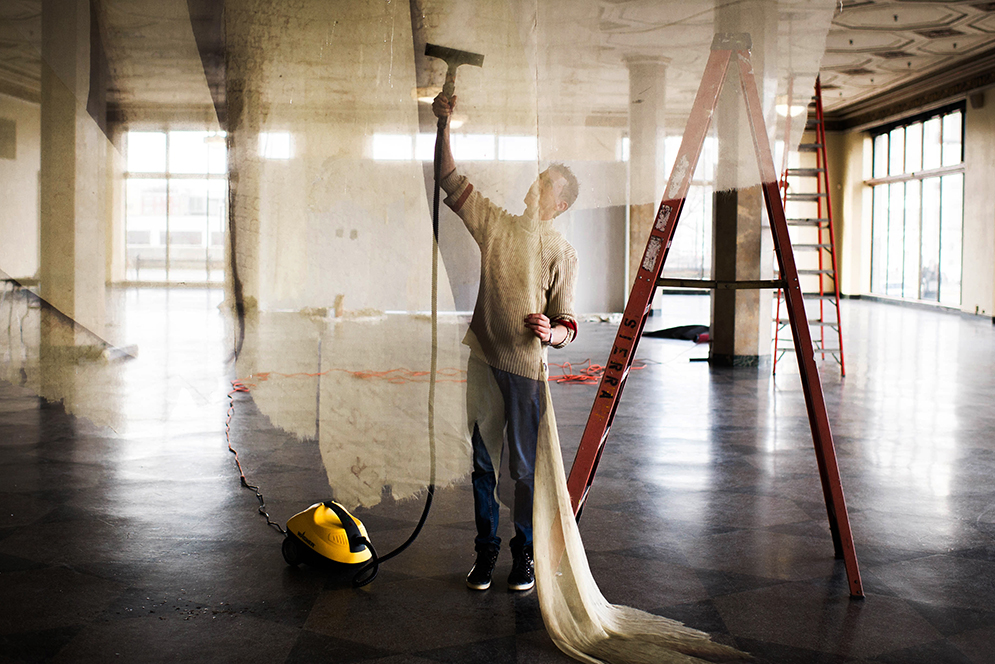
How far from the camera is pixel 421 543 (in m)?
2.62

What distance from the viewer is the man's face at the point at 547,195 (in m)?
1.27

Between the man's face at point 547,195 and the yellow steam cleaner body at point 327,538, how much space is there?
4.19ft

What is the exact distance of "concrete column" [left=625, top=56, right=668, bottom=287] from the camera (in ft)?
4.66

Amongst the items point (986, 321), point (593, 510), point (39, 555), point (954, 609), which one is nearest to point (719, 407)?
point (593, 510)

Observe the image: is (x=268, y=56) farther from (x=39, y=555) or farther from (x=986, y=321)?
(x=986, y=321)

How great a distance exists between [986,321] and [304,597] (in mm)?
11456

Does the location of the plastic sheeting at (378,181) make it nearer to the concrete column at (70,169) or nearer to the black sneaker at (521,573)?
the concrete column at (70,169)

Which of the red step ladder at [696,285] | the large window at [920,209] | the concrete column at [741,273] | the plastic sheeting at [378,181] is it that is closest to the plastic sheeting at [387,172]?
the plastic sheeting at [378,181]

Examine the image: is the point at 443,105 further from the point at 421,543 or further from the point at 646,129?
the point at 421,543

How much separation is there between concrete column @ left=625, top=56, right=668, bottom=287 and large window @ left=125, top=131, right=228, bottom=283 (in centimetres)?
69

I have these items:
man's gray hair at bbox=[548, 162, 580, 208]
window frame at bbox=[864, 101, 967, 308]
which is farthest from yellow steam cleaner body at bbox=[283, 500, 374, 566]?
window frame at bbox=[864, 101, 967, 308]

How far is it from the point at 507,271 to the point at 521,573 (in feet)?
3.84

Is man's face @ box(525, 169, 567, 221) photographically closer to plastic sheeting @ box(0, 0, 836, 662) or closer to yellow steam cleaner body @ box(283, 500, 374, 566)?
plastic sheeting @ box(0, 0, 836, 662)

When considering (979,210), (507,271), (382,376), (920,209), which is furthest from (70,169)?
(920,209)
